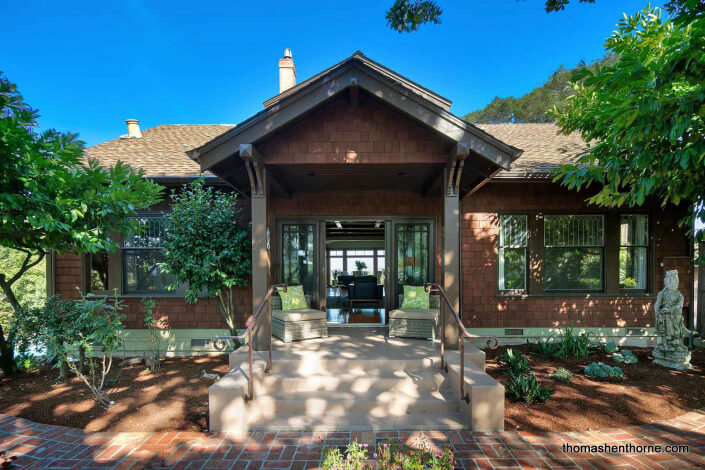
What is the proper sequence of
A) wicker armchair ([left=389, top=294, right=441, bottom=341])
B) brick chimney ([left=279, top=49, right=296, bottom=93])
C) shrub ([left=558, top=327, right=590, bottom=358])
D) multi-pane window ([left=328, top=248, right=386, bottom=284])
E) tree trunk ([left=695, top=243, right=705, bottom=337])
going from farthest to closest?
multi-pane window ([left=328, top=248, right=386, bottom=284]), brick chimney ([left=279, top=49, right=296, bottom=93]), tree trunk ([left=695, top=243, right=705, bottom=337]), shrub ([left=558, top=327, right=590, bottom=358]), wicker armchair ([left=389, top=294, right=441, bottom=341])

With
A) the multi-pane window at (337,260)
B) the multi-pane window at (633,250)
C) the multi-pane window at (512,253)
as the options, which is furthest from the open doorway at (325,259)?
the multi-pane window at (337,260)

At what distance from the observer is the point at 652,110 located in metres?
2.70

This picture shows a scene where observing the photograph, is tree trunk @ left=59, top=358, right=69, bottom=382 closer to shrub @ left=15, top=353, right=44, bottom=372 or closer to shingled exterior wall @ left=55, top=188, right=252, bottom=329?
shrub @ left=15, top=353, right=44, bottom=372

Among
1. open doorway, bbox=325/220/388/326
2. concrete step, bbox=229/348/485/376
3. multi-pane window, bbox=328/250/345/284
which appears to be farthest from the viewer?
multi-pane window, bbox=328/250/345/284

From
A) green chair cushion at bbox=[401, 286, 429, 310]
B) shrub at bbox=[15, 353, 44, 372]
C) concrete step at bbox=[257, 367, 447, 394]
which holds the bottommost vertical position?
shrub at bbox=[15, 353, 44, 372]

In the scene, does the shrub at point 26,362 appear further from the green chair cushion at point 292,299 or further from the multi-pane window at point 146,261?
the green chair cushion at point 292,299

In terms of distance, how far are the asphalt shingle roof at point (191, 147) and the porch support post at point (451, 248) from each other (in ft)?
4.63

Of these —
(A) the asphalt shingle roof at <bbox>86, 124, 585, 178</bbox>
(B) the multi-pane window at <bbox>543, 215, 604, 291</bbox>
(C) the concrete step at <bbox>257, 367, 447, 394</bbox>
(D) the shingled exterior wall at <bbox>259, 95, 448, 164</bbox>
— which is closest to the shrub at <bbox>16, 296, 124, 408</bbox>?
(C) the concrete step at <bbox>257, 367, 447, 394</bbox>

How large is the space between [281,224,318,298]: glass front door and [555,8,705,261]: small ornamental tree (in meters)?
4.45

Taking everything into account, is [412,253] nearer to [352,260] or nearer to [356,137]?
[356,137]

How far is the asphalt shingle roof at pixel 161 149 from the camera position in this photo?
641 cm

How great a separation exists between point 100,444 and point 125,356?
340 centimetres

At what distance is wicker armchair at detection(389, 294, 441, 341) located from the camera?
502 centimetres

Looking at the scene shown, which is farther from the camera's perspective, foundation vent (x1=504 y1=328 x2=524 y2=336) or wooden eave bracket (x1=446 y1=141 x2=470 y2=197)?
foundation vent (x1=504 y1=328 x2=524 y2=336)
